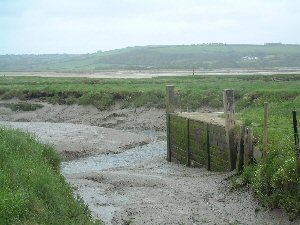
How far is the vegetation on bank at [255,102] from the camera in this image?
14.3 metres

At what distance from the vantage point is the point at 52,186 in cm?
1265

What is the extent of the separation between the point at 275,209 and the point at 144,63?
498 feet

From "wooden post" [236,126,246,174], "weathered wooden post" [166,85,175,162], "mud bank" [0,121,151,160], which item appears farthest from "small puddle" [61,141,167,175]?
"wooden post" [236,126,246,174]

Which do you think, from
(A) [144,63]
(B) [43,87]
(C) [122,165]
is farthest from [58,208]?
(A) [144,63]

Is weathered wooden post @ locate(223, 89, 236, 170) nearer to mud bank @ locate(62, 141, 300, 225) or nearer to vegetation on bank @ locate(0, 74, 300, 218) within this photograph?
mud bank @ locate(62, 141, 300, 225)

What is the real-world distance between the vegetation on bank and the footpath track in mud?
73cm

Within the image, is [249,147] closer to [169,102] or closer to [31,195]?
[31,195]

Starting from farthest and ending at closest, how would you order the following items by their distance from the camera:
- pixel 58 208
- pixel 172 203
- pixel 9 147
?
pixel 172 203
pixel 9 147
pixel 58 208

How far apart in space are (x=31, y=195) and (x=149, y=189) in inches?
321

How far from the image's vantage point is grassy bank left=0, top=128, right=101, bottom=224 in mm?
10383

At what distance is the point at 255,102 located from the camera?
119 feet

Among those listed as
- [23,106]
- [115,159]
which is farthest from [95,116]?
[115,159]

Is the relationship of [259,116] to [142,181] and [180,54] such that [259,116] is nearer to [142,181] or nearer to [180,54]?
[142,181]

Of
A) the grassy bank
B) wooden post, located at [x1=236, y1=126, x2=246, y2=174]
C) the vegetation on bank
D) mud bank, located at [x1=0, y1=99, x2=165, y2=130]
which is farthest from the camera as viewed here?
mud bank, located at [x1=0, y1=99, x2=165, y2=130]
